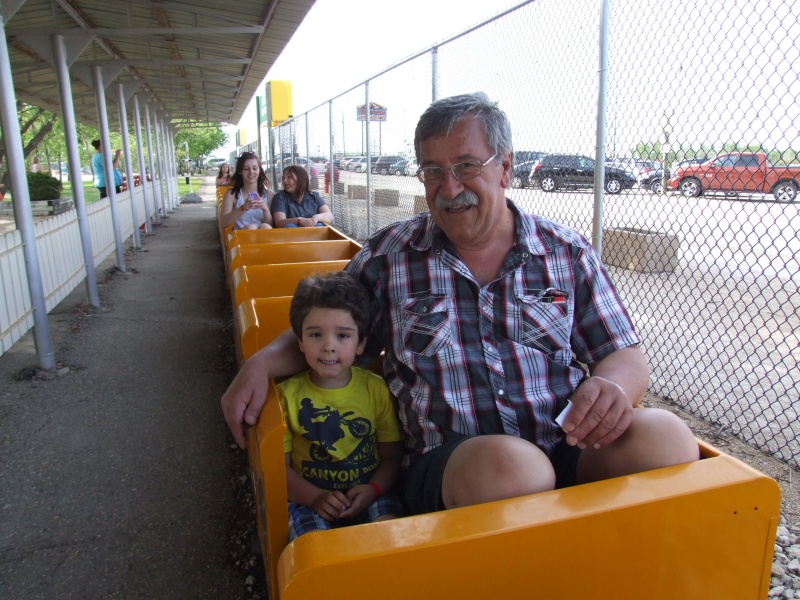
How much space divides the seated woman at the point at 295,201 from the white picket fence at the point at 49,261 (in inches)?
77.0

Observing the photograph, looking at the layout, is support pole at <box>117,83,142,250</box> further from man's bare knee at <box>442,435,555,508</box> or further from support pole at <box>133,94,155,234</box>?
man's bare knee at <box>442,435,555,508</box>

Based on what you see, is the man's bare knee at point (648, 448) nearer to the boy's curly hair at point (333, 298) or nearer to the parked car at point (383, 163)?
the boy's curly hair at point (333, 298)

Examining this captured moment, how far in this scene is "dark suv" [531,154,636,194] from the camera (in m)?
3.70

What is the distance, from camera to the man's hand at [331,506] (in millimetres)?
1790

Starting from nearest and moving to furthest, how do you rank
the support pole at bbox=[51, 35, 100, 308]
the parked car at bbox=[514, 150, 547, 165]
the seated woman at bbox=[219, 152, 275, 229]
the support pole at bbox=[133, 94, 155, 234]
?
the parked car at bbox=[514, 150, 547, 165], the support pole at bbox=[51, 35, 100, 308], the seated woman at bbox=[219, 152, 275, 229], the support pole at bbox=[133, 94, 155, 234]

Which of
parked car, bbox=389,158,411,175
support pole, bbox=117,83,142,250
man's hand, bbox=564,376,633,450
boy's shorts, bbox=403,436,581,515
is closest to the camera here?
man's hand, bbox=564,376,633,450

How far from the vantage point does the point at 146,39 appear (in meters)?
8.02

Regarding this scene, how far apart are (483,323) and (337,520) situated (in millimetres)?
714

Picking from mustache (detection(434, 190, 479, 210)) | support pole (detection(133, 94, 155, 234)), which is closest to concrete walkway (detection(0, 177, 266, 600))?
mustache (detection(434, 190, 479, 210))

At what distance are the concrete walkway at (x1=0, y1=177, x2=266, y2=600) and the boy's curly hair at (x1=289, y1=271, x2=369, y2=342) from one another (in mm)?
1003

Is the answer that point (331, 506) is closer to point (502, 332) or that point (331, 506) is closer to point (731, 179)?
point (502, 332)

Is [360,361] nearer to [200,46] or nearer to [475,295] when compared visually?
[475,295]

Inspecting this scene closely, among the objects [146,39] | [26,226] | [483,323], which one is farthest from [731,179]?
[146,39]

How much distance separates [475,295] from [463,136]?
449mm
